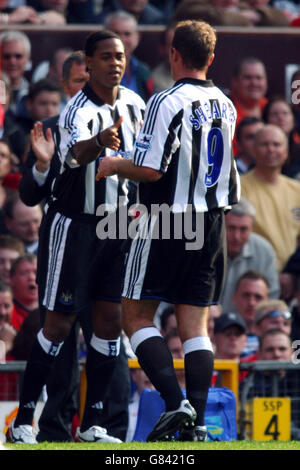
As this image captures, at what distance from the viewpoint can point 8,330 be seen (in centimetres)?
857

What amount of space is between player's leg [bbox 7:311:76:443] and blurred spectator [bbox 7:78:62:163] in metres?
3.78

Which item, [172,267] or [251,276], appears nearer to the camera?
[172,267]

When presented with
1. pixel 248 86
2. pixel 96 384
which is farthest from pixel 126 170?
pixel 248 86

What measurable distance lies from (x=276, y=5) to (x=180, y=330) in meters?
8.24

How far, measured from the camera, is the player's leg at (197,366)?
6.12 m

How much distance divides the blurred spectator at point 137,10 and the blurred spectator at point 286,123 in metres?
1.78

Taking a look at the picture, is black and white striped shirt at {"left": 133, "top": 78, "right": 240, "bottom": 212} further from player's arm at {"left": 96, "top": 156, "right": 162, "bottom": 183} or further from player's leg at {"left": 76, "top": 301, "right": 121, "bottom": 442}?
player's leg at {"left": 76, "top": 301, "right": 121, "bottom": 442}

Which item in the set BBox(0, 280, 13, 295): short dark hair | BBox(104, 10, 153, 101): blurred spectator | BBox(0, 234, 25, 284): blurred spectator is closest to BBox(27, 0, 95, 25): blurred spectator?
BBox(104, 10, 153, 101): blurred spectator

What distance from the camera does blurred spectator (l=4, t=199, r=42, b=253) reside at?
382 inches

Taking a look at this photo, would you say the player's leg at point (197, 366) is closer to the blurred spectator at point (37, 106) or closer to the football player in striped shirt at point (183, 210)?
the football player in striped shirt at point (183, 210)

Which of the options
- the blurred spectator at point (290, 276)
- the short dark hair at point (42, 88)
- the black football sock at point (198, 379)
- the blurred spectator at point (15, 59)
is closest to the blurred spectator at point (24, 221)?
the short dark hair at point (42, 88)

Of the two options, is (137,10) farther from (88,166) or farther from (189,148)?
(189,148)

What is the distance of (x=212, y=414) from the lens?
7.30 metres

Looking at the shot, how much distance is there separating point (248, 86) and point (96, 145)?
5.47m
